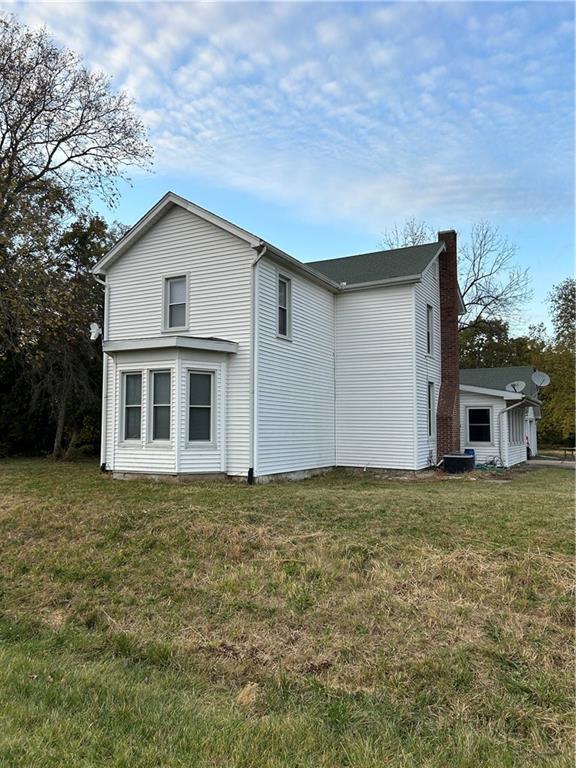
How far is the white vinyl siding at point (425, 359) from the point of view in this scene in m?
14.9

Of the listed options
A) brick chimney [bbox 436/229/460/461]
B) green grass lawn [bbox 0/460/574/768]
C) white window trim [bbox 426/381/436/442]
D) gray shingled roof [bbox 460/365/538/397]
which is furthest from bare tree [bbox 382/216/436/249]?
green grass lawn [bbox 0/460/574/768]

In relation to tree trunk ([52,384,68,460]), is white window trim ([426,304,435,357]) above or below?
above

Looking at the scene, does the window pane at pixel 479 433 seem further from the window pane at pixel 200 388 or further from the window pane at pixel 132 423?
the window pane at pixel 132 423

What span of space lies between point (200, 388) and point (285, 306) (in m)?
3.13

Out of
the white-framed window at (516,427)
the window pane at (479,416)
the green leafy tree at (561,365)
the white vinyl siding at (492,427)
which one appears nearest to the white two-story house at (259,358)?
the white vinyl siding at (492,427)

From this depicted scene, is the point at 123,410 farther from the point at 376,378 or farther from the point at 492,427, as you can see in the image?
the point at 492,427

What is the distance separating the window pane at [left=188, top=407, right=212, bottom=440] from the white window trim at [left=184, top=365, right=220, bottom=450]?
2.7 inches

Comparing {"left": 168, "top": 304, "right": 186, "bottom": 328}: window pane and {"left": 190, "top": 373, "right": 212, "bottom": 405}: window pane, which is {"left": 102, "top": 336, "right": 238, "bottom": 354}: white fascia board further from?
{"left": 168, "top": 304, "right": 186, "bottom": 328}: window pane

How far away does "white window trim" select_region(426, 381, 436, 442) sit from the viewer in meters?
15.8

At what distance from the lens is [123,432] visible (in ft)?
41.5

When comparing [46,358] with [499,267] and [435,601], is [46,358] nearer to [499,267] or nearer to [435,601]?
[435,601]

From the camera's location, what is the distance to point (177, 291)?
13.5 m

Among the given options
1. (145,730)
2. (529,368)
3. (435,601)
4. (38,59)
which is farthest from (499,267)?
(145,730)

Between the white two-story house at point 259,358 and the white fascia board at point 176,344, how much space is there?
26 mm
